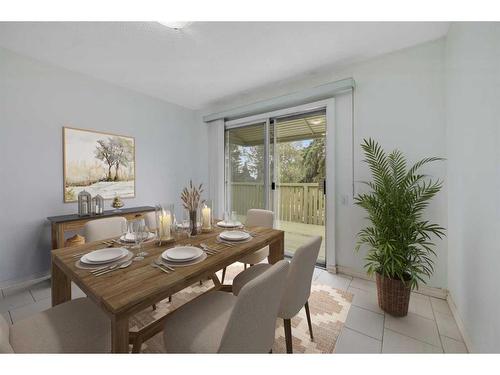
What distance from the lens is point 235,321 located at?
2.53ft

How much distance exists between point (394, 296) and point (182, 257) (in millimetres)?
1781

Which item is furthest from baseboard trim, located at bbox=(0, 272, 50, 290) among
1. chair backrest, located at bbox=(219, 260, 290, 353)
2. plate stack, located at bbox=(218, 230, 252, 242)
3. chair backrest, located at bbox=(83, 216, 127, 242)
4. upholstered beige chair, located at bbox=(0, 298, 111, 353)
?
chair backrest, located at bbox=(219, 260, 290, 353)

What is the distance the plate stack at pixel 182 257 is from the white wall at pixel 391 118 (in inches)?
75.5

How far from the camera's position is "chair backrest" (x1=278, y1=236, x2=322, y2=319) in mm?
1165

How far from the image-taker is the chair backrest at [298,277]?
3.82 ft

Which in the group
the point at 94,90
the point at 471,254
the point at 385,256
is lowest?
the point at 385,256

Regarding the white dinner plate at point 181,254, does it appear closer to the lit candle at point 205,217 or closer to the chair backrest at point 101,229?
the lit candle at point 205,217

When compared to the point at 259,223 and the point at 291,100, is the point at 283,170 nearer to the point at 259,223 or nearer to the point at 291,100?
the point at 291,100

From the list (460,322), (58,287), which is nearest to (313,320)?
(460,322)

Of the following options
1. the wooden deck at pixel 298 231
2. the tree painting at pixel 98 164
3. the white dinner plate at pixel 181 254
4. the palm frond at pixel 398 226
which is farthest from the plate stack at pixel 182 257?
the wooden deck at pixel 298 231

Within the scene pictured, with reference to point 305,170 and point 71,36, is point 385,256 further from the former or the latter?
point 71,36

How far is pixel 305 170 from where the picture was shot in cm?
314
